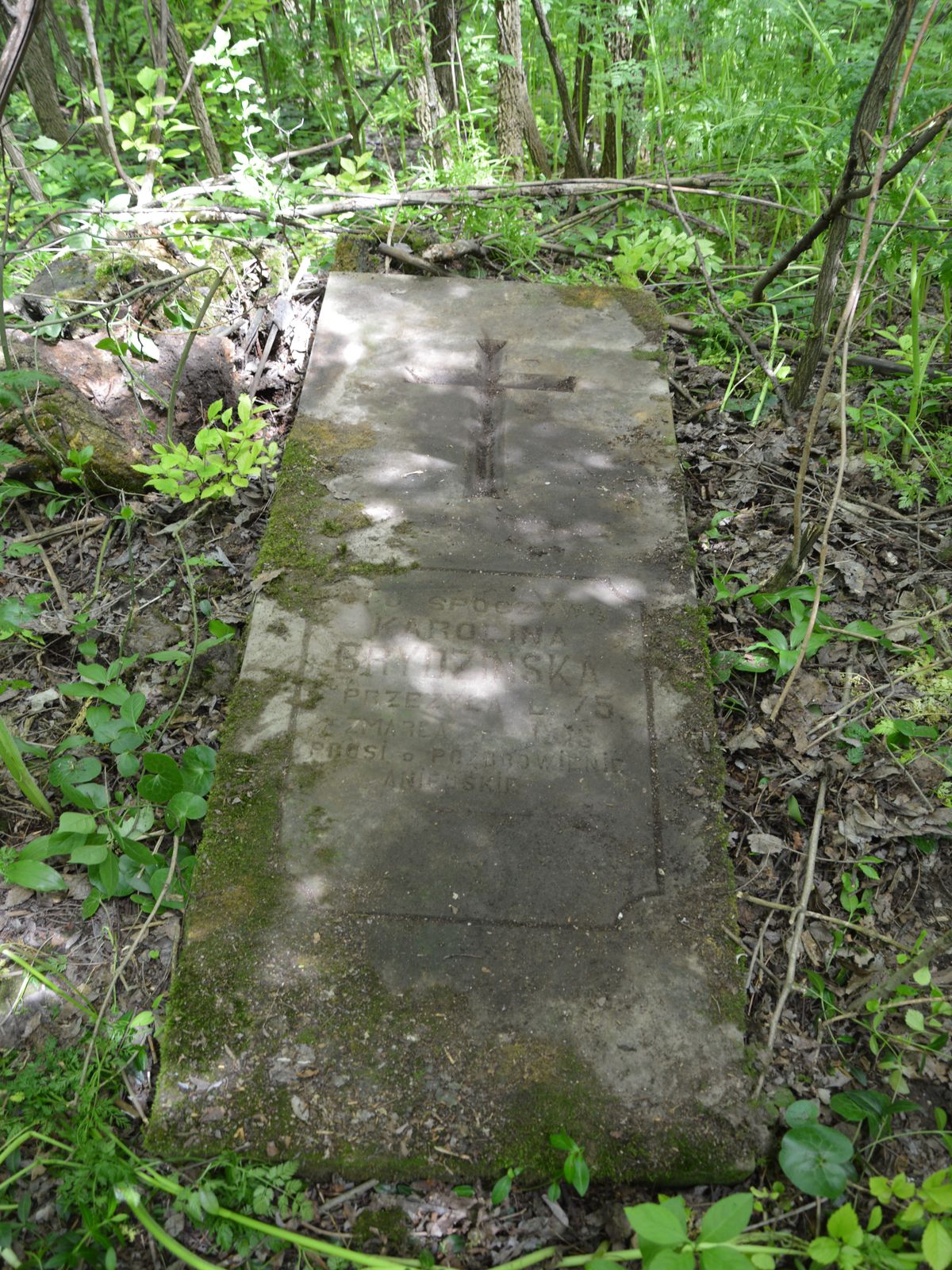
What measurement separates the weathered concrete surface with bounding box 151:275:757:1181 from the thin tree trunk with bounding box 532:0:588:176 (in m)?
2.34

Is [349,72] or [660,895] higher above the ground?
[349,72]

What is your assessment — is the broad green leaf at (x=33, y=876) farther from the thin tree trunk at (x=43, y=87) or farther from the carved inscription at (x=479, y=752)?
the thin tree trunk at (x=43, y=87)

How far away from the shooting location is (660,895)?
6.50 feet

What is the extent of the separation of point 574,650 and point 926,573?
135cm

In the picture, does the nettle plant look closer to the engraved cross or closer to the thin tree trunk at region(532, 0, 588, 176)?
the engraved cross

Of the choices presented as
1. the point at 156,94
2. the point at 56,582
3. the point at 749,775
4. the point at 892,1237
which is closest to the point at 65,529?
the point at 56,582

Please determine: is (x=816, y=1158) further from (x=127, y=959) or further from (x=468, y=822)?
(x=127, y=959)

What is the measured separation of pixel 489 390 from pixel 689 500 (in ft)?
2.80

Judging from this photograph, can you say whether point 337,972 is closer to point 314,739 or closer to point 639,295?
point 314,739

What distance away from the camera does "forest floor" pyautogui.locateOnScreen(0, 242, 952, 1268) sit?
5.62ft

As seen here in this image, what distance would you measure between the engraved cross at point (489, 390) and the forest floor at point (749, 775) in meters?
0.71

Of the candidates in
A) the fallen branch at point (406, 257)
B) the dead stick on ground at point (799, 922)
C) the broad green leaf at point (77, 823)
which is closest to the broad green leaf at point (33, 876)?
the broad green leaf at point (77, 823)

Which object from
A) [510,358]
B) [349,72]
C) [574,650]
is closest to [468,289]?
[510,358]

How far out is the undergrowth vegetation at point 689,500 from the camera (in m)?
1.68
